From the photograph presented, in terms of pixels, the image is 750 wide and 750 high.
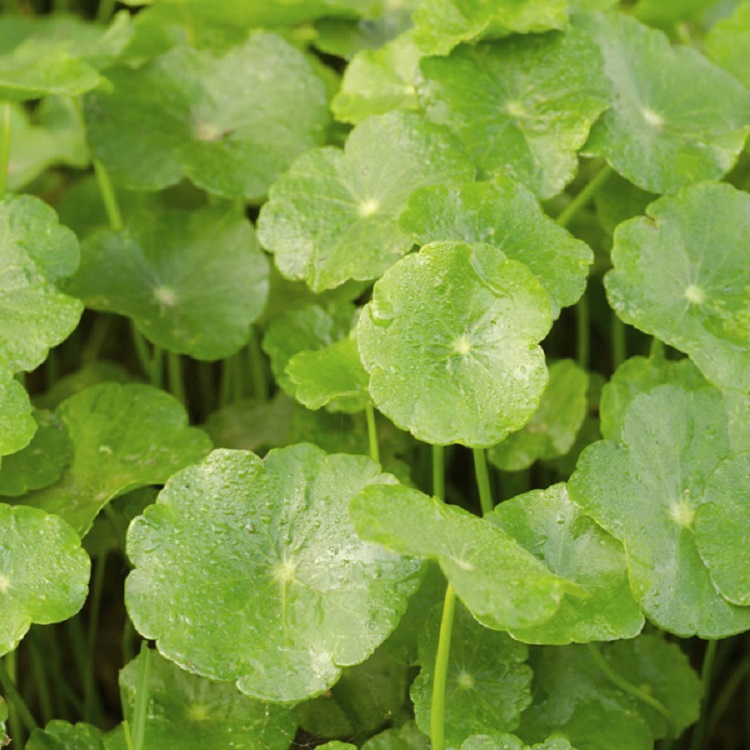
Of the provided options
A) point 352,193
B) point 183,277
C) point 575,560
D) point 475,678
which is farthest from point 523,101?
point 475,678

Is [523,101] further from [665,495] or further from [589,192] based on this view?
[665,495]

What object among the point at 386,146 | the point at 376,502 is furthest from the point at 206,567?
the point at 386,146

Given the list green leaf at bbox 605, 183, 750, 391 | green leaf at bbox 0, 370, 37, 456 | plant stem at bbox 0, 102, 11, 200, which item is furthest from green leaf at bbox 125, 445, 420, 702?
plant stem at bbox 0, 102, 11, 200

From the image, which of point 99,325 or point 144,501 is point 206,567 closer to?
point 144,501

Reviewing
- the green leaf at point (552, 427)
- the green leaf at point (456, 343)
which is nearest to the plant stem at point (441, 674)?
the green leaf at point (456, 343)

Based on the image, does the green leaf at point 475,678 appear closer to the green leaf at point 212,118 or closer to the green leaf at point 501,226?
the green leaf at point 501,226

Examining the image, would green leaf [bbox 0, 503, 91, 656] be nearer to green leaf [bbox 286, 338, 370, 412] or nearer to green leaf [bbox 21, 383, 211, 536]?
green leaf [bbox 21, 383, 211, 536]
